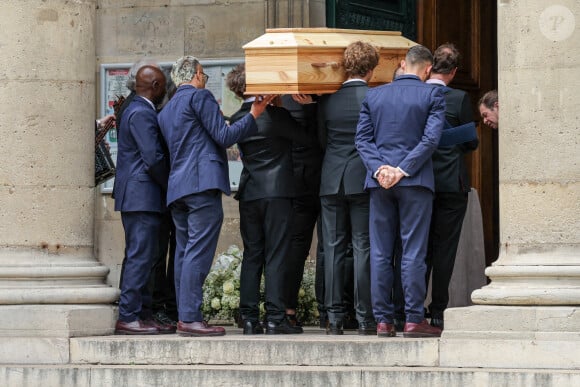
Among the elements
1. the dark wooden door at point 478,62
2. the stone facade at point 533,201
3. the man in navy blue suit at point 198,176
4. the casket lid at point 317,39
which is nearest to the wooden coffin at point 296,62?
the casket lid at point 317,39

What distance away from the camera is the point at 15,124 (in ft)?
42.3

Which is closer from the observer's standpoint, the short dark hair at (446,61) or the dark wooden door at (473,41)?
the short dark hair at (446,61)

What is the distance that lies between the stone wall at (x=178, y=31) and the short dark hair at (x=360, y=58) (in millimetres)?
3284

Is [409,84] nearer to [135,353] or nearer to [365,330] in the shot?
[365,330]

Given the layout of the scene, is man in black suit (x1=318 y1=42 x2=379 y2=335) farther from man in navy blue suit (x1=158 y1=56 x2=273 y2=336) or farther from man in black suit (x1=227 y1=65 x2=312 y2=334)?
man in navy blue suit (x1=158 y1=56 x2=273 y2=336)

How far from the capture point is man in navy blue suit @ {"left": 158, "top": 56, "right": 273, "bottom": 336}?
41.3ft

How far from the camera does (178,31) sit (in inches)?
647

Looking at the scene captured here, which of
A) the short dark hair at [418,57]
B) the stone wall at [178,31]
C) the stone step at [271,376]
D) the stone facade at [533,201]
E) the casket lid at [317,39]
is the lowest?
the stone step at [271,376]

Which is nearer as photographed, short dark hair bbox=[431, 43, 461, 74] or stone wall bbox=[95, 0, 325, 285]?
short dark hair bbox=[431, 43, 461, 74]

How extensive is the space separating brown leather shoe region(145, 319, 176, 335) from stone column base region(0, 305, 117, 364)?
64 cm

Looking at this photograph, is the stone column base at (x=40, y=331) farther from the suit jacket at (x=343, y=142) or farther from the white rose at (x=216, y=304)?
the suit jacket at (x=343, y=142)

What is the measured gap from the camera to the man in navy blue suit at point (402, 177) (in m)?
→ 12.1

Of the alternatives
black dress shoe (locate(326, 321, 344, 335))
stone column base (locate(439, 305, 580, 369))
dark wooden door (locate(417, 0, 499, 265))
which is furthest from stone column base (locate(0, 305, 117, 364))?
dark wooden door (locate(417, 0, 499, 265))

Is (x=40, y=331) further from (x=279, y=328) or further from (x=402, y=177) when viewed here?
(x=402, y=177)
